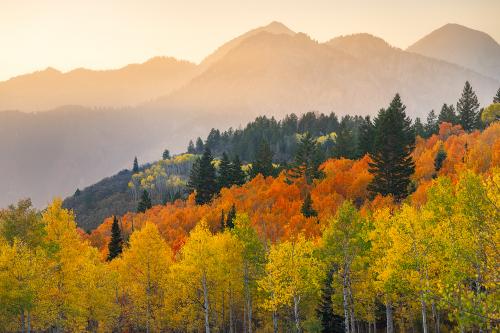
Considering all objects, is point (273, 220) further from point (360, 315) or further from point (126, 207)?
point (126, 207)

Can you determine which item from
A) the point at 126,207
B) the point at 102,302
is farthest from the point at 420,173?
the point at 126,207

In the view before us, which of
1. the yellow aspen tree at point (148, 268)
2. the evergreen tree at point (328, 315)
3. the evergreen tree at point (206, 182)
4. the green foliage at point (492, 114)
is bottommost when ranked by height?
the evergreen tree at point (328, 315)

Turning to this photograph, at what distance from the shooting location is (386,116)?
75375 mm

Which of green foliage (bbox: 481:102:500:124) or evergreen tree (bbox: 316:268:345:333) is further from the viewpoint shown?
green foliage (bbox: 481:102:500:124)

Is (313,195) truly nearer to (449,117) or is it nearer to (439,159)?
(439,159)

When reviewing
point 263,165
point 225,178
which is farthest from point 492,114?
point 225,178

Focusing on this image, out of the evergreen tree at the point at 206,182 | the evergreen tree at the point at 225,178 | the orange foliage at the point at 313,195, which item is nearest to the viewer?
the orange foliage at the point at 313,195

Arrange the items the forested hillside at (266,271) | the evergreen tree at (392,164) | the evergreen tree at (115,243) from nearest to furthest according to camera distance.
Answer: the forested hillside at (266,271) < the evergreen tree at (392,164) < the evergreen tree at (115,243)

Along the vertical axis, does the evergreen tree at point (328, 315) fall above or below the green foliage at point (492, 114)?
below

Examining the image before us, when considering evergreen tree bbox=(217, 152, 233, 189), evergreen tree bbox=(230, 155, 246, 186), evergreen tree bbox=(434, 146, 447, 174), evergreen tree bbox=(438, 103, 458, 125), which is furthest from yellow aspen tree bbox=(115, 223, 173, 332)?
evergreen tree bbox=(438, 103, 458, 125)

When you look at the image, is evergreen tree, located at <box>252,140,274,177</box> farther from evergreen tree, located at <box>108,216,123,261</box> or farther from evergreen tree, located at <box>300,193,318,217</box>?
evergreen tree, located at <box>108,216,123,261</box>

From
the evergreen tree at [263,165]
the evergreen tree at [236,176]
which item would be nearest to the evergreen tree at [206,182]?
the evergreen tree at [236,176]

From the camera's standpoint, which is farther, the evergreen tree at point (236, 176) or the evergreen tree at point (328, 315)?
the evergreen tree at point (236, 176)

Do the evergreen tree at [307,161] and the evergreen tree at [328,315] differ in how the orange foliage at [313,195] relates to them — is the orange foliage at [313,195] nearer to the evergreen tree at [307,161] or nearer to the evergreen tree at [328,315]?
the evergreen tree at [307,161]
